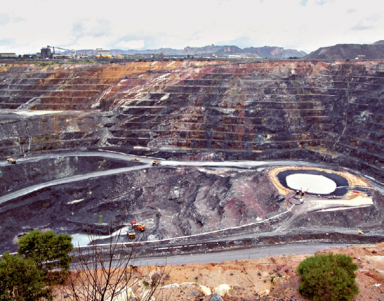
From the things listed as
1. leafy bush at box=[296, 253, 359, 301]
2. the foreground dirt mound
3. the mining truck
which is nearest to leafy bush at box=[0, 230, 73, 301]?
the foreground dirt mound

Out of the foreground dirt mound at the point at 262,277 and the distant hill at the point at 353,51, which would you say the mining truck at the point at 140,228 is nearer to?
the foreground dirt mound at the point at 262,277

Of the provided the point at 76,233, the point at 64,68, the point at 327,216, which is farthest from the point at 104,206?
the point at 64,68

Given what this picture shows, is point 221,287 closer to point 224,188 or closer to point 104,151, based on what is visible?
point 224,188

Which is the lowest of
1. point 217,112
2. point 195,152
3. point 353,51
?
point 195,152

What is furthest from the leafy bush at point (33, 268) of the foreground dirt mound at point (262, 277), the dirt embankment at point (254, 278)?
the foreground dirt mound at point (262, 277)

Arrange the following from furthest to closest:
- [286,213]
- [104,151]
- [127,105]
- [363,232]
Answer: [127,105], [104,151], [286,213], [363,232]

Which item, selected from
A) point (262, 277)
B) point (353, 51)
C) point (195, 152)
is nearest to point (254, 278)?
point (262, 277)

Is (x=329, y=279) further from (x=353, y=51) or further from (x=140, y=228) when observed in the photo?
(x=353, y=51)

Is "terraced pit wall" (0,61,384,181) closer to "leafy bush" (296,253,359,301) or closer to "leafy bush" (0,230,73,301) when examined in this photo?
"leafy bush" (296,253,359,301)
